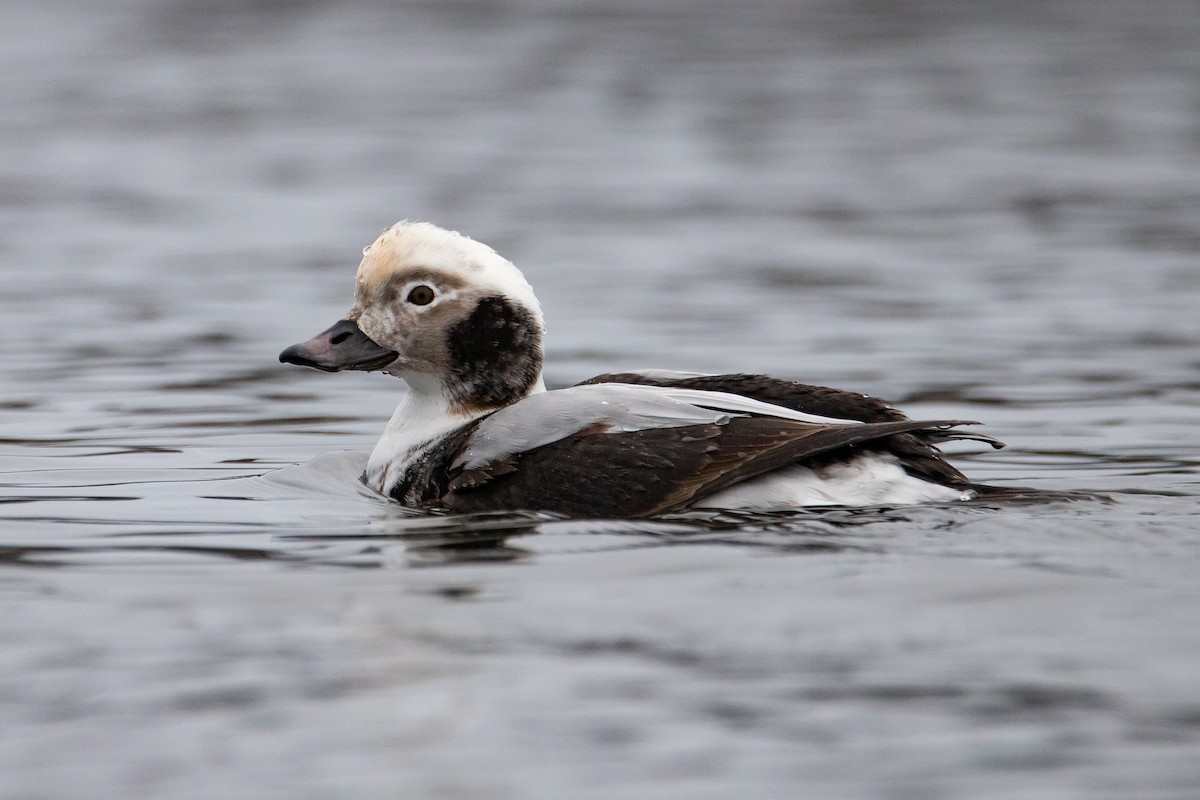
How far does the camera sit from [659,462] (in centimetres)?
596

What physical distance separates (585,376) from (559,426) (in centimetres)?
343

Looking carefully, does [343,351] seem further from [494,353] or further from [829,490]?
[829,490]

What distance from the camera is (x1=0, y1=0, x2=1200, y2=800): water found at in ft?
13.8

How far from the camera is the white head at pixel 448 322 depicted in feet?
21.8

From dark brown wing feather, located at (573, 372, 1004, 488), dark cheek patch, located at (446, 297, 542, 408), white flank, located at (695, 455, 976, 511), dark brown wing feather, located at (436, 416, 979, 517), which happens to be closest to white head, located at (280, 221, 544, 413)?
dark cheek patch, located at (446, 297, 542, 408)

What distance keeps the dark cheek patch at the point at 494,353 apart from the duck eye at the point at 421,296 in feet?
0.42

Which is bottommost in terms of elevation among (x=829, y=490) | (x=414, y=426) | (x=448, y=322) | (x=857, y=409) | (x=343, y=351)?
(x=829, y=490)

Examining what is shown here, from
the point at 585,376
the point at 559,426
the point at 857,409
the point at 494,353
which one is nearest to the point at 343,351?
the point at 494,353

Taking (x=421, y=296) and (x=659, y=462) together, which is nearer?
(x=659, y=462)

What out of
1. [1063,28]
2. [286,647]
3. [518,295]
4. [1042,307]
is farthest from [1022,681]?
[1063,28]

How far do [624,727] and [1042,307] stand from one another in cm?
754

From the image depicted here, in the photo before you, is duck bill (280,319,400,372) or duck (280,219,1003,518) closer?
duck (280,219,1003,518)

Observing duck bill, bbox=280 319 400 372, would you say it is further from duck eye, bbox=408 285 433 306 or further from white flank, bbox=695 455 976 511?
white flank, bbox=695 455 976 511

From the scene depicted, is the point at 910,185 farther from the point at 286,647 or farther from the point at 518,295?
the point at 286,647
